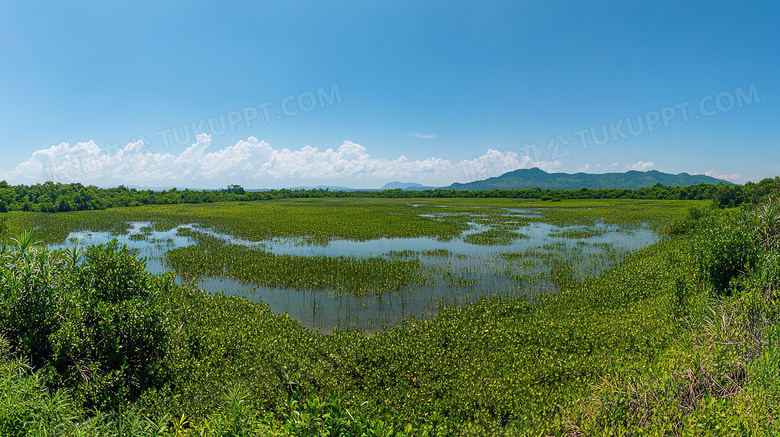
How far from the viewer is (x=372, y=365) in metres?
7.08

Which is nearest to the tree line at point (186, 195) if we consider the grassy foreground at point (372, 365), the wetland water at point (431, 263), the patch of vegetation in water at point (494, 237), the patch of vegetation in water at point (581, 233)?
the patch of vegetation in water at point (581, 233)

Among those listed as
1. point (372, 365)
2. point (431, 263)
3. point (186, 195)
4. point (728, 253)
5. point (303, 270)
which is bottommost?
point (372, 365)

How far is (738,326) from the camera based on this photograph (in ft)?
18.4

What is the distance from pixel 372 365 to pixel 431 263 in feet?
A: 33.8

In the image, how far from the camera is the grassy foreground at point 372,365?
11.8 feet

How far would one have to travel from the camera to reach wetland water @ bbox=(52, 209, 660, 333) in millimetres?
11070

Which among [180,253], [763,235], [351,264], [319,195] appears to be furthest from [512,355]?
[319,195]

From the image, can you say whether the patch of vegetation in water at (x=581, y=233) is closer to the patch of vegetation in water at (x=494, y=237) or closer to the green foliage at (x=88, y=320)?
the patch of vegetation in water at (x=494, y=237)

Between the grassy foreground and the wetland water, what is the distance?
193cm

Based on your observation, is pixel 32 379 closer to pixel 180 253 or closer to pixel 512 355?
pixel 512 355

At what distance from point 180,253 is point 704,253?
73.3 ft

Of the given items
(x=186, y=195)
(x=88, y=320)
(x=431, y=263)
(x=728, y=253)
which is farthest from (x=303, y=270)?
(x=186, y=195)

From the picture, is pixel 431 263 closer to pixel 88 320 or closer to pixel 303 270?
pixel 303 270

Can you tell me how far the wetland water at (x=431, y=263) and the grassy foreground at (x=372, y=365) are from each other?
6.35ft
